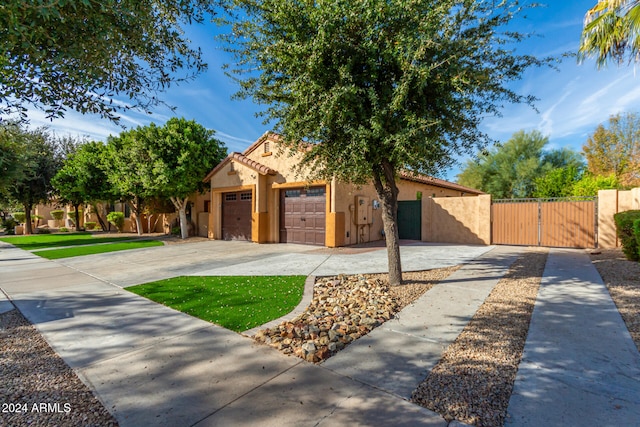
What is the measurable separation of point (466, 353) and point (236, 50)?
21.8 ft

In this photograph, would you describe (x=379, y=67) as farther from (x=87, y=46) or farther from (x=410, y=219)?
(x=410, y=219)

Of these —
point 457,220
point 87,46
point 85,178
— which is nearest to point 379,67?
point 87,46

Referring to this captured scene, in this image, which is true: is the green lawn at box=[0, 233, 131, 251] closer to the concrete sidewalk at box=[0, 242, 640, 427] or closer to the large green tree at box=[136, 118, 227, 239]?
the large green tree at box=[136, 118, 227, 239]

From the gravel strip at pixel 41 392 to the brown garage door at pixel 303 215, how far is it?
32.6 ft

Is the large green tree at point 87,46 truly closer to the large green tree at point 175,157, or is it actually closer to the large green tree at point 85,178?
the large green tree at point 175,157

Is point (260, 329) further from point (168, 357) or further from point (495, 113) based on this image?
point (495, 113)

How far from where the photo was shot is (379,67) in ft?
17.9

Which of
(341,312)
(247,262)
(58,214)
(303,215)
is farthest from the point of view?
(58,214)

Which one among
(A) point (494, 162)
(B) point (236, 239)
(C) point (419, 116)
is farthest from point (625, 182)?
(B) point (236, 239)

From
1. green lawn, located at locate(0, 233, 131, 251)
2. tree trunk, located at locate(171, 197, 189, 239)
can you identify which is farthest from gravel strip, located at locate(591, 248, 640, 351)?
green lawn, located at locate(0, 233, 131, 251)

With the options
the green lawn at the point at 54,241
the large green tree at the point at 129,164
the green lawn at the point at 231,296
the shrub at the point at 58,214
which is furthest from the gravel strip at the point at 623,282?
the shrub at the point at 58,214

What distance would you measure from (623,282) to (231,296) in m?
8.24

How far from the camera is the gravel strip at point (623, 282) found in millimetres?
4191

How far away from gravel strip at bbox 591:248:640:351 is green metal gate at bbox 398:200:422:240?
6.92 m
